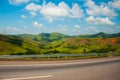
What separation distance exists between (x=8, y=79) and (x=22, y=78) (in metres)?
0.66

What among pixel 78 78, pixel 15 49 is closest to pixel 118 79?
pixel 78 78

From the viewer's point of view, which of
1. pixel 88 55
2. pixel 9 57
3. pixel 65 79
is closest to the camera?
pixel 65 79

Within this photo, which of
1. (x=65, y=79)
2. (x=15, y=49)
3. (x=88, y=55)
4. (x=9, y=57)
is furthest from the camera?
(x=15, y=49)

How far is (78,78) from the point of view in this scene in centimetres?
1117

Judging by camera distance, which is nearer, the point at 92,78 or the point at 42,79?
the point at 42,79

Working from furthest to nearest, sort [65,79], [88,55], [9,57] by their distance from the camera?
[88,55] < [9,57] < [65,79]

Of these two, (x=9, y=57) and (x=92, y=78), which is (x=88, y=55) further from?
(x=92, y=78)

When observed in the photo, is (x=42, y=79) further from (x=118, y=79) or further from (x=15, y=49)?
(x=15, y=49)

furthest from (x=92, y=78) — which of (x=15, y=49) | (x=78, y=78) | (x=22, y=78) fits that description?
(x=15, y=49)

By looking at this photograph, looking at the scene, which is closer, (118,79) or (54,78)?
(54,78)

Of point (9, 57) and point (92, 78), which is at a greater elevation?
point (9, 57)

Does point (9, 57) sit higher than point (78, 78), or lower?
higher

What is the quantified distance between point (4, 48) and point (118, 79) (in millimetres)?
122961

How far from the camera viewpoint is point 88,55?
3484 centimetres
